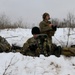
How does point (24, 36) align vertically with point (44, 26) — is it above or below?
below

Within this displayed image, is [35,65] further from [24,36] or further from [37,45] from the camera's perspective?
[24,36]

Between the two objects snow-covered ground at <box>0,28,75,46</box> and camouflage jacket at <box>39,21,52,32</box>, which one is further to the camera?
snow-covered ground at <box>0,28,75,46</box>

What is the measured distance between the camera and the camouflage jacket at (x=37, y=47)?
1032cm

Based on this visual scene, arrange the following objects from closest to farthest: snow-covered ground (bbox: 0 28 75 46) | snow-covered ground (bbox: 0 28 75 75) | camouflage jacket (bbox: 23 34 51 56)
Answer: snow-covered ground (bbox: 0 28 75 75) → camouflage jacket (bbox: 23 34 51 56) → snow-covered ground (bbox: 0 28 75 46)

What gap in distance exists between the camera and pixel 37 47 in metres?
10.3

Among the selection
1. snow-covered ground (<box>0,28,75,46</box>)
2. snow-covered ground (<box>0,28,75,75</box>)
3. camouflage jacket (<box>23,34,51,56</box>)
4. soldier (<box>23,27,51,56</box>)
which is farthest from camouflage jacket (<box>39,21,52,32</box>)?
snow-covered ground (<box>0,28,75,46</box>)

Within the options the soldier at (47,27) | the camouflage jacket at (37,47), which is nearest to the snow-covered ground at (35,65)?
the camouflage jacket at (37,47)

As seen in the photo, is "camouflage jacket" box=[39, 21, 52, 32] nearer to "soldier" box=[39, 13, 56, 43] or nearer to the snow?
"soldier" box=[39, 13, 56, 43]

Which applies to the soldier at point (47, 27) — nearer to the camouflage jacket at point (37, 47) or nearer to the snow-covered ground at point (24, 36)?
the camouflage jacket at point (37, 47)

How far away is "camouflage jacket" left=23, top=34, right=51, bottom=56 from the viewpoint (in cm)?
1032

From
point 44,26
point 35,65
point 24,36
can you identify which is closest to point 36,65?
point 35,65

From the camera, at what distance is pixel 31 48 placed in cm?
1030

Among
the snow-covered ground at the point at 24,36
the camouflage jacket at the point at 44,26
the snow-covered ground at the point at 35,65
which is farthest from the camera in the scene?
the snow-covered ground at the point at 24,36

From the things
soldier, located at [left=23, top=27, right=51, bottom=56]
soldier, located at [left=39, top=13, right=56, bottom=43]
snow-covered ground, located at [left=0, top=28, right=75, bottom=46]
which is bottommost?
snow-covered ground, located at [left=0, top=28, right=75, bottom=46]
